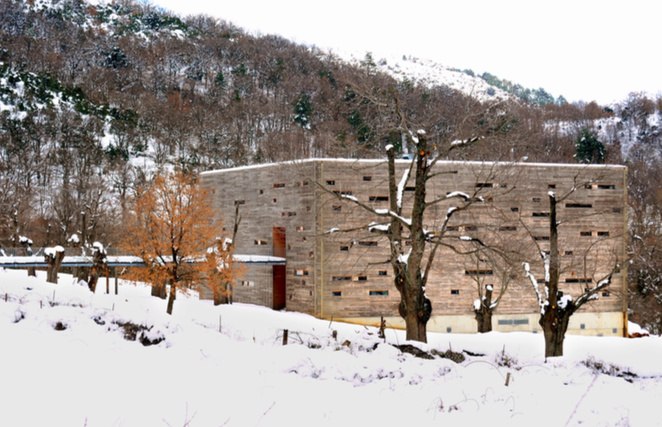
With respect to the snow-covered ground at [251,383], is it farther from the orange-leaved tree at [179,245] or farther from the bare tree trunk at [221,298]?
the bare tree trunk at [221,298]

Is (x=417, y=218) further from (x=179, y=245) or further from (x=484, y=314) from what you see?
(x=179, y=245)

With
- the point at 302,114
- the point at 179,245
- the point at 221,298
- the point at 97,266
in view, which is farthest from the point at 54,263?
the point at 302,114

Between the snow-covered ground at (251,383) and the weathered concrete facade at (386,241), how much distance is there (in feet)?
69.0

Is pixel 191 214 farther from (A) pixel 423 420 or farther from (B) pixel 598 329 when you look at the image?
(B) pixel 598 329

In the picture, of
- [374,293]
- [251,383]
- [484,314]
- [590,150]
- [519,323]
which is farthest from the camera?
[590,150]

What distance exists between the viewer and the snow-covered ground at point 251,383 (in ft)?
15.3

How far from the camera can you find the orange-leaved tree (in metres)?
23.2

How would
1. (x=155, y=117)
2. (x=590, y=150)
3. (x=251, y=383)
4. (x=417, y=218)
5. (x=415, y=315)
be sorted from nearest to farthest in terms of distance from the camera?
(x=251, y=383), (x=417, y=218), (x=415, y=315), (x=590, y=150), (x=155, y=117)

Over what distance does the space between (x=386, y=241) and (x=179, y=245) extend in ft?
41.9

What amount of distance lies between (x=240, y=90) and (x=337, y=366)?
10375 centimetres

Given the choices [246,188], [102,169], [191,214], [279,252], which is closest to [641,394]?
[191,214]

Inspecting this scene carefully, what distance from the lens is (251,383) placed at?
567 centimetres

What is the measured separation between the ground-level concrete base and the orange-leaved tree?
8612 millimetres

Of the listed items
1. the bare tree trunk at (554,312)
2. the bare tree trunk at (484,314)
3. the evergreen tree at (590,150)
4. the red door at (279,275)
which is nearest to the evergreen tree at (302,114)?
the evergreen tree at (590,150)
